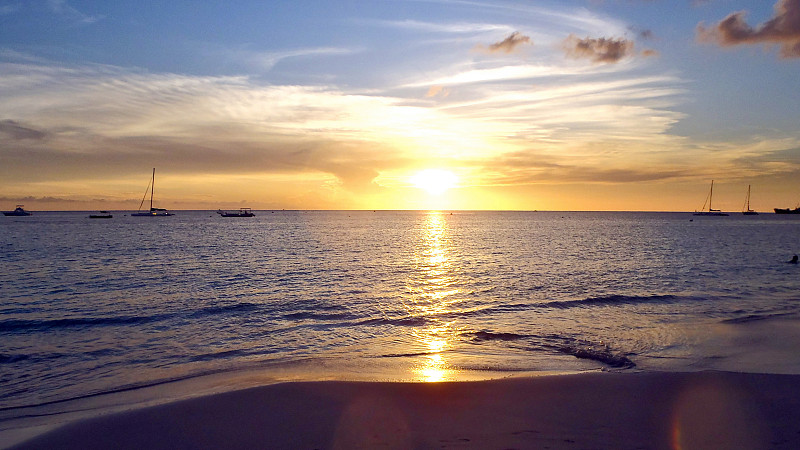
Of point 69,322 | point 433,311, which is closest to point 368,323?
point 433,311

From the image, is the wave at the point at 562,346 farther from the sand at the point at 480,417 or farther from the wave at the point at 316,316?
the wave at the point at 316,316

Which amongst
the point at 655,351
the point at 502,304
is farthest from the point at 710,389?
the point at 502,304

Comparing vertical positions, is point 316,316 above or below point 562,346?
below

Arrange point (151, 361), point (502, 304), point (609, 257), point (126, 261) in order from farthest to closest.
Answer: point (609, 257) < point (126, 261) < point (502, 304) < point (151, 361)

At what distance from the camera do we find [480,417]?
1009 centimetres

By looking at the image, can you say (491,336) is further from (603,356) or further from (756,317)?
(756,317)

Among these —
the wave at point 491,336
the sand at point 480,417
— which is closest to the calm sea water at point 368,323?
the wave at point 491,336

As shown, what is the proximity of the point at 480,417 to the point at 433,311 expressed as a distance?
14521 millimetres

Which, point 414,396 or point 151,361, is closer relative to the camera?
point 414,396

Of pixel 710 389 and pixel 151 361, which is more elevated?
pixel 710 389

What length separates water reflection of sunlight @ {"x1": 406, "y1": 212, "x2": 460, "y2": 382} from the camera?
48.5ft

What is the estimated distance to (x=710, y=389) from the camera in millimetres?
11766

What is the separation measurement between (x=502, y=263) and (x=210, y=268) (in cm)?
2824

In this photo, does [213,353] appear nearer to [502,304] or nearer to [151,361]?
[151,361]
